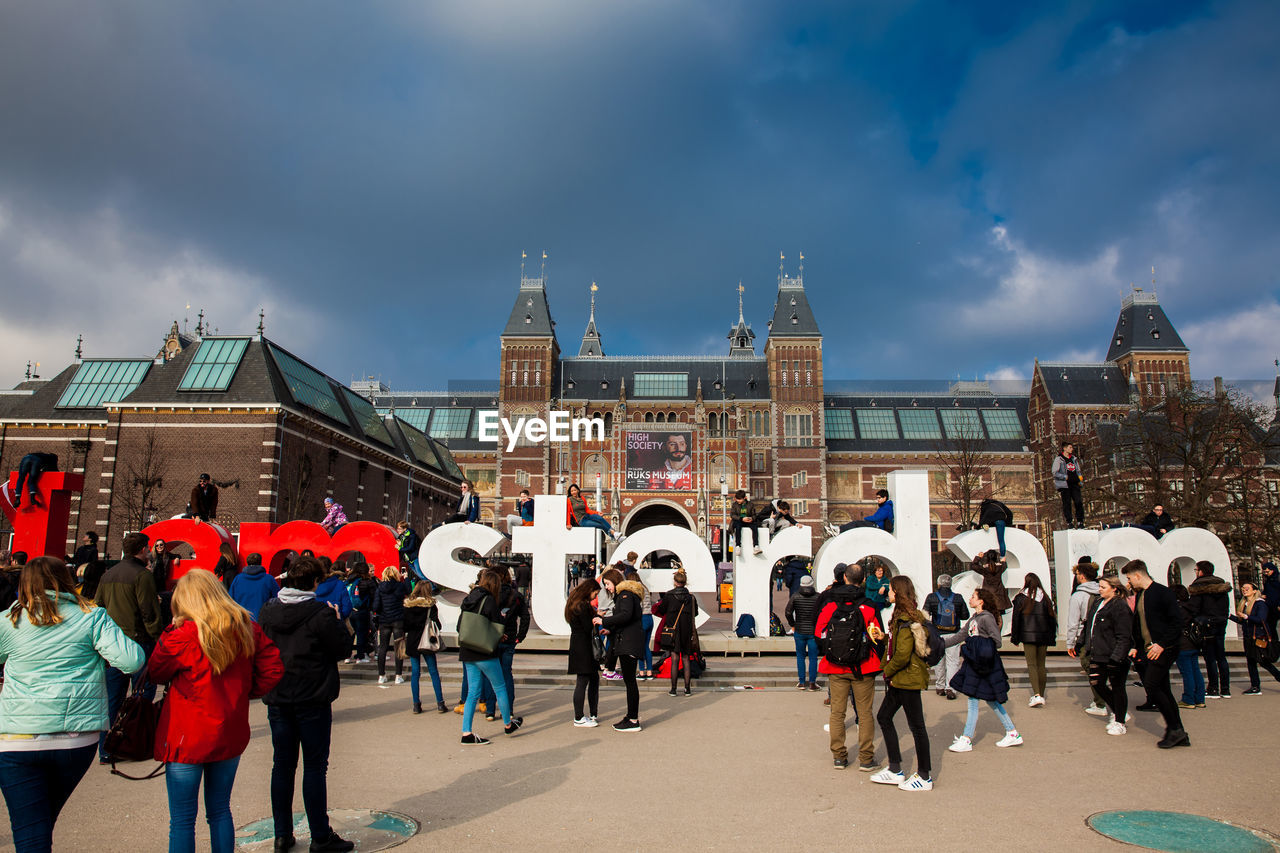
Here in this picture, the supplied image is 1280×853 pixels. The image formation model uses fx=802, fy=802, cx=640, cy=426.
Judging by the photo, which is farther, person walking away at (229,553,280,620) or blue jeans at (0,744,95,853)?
person walking away at (229,553,280,620)

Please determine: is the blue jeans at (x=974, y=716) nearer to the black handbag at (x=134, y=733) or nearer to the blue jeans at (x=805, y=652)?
the blue jeans at (x=805, y=652)

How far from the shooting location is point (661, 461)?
55375mm

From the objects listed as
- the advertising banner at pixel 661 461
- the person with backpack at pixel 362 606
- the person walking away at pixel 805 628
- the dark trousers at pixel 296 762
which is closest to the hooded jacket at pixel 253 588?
the person with backpack at pixel 362 606

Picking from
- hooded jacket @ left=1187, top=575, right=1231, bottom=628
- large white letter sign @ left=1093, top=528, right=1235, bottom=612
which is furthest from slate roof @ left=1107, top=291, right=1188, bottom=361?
hooded jacket @ left=1187, top=575, right=1231, bottom=628

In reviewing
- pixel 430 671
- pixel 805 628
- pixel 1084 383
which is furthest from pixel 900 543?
pixel 1084 383

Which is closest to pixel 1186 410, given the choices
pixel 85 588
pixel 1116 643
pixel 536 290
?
pixel 1116 643

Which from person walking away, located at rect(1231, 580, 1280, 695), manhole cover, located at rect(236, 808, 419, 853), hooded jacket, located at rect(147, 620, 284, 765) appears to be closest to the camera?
hooded jacket, located at rect(147, 620, 284, 765)

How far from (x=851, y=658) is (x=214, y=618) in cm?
438

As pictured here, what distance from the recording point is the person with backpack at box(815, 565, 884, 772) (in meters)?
6.14

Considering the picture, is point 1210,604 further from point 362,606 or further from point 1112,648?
point 362,606

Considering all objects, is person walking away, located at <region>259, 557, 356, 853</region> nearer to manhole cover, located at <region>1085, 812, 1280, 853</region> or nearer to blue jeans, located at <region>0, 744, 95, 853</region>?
blue jeans, located at <region>0, 744, 95, 853</region>

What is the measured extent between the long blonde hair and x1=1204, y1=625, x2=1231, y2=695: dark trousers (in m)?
10.3

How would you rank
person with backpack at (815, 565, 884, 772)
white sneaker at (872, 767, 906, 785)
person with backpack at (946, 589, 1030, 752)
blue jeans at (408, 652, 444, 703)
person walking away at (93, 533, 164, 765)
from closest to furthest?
white sneaker at (872, 767, 906, 785) < person with backpack at (815, 565, 884, 772) < person with backpack at (946, 589, 1030, 752) < person walking away at (93, 533, 164, 765) < blue jeans at (408, 652, 444, 703)

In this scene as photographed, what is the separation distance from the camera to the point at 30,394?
115 ft
